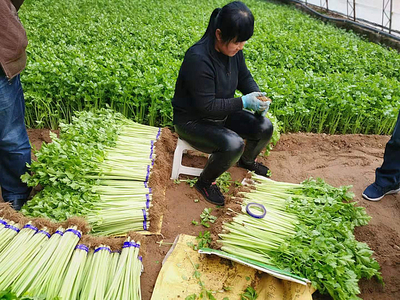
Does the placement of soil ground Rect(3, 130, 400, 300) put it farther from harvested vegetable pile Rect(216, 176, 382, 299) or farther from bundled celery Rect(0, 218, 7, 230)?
bundled celery Rect(0, 218, 7, 230)

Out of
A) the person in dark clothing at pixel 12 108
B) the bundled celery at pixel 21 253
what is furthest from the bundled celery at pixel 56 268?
the person in dark clothing at pixel 12 108

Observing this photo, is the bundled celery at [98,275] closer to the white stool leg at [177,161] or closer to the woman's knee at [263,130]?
the white stool leg at [177,161]

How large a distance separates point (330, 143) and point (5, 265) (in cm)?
452

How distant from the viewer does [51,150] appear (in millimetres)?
3154

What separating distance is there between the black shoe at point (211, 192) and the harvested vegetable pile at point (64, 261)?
1.27m

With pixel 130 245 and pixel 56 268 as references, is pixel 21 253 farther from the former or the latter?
pixel 130 245

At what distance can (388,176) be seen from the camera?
376cm

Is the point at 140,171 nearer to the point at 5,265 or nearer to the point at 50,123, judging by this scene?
the point at 5,265

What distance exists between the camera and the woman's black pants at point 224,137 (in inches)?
133

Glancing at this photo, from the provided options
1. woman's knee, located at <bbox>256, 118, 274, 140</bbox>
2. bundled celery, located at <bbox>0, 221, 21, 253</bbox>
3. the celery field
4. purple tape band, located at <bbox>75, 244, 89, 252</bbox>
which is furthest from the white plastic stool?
bundled celery, located at <bbox>0, 221, 21, 253</bbox>

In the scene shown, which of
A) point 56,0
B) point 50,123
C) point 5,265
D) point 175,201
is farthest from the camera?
point 56,0

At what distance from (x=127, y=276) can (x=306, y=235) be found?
5.04 ft

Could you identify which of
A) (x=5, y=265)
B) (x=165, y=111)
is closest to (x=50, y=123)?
(x=165, y=111)

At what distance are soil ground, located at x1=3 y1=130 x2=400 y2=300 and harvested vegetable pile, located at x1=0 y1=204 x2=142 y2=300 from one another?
0.37 m
